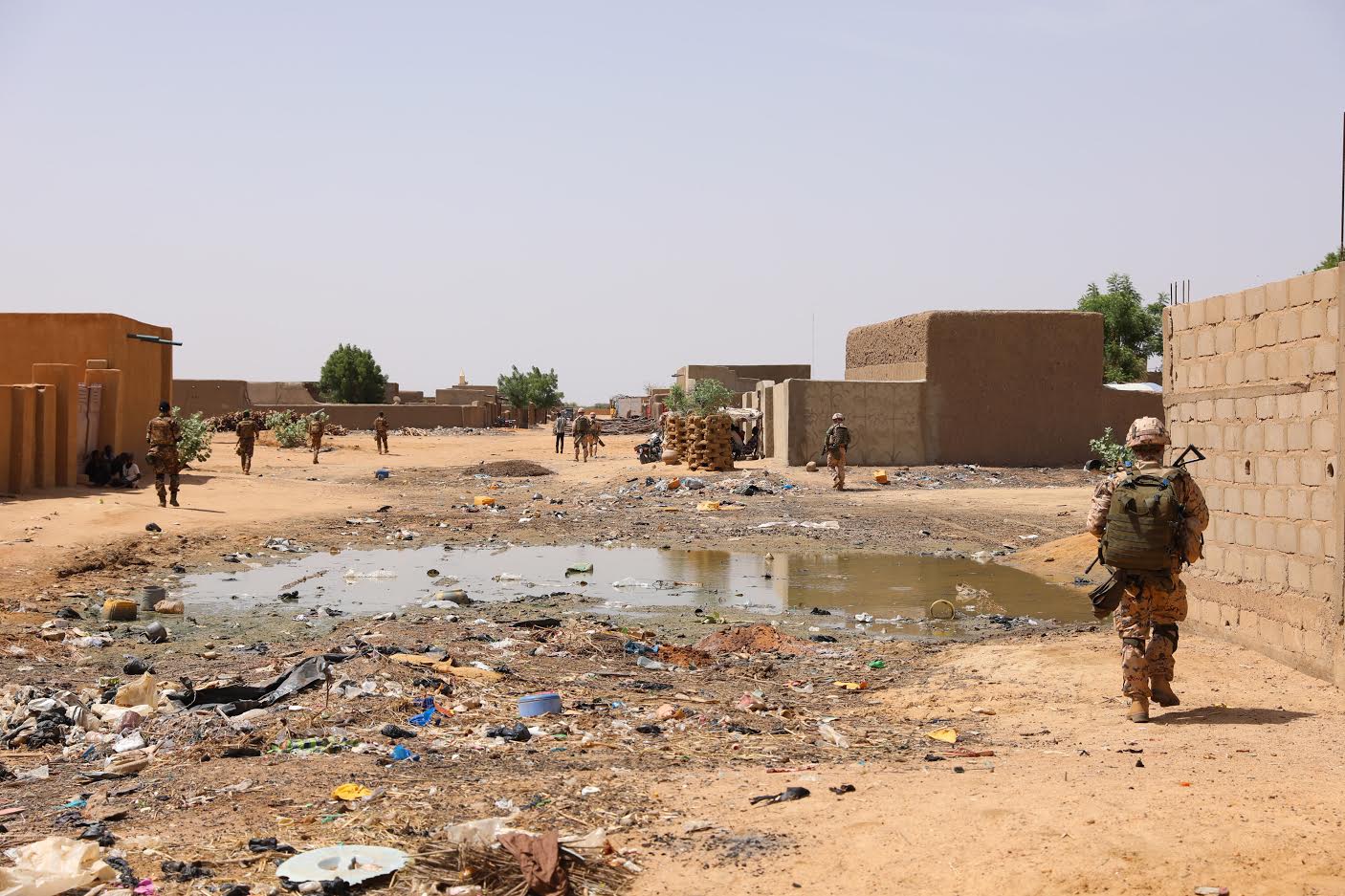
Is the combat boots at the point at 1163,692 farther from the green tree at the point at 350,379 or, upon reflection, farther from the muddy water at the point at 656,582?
the green tree at the point at 350,379

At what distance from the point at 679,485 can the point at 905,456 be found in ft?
18.2

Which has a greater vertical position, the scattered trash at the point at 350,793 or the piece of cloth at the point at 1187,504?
the piece of cloth at the point at 1187,504

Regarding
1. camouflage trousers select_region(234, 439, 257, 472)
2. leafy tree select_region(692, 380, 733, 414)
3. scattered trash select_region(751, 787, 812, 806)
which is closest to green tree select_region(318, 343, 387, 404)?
leafy tree select_region(692, 380, 733, 414)

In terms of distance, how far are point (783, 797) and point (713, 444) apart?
22.0 metres

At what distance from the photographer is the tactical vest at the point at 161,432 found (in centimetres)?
1730

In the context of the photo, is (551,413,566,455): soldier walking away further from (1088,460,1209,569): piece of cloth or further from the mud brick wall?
(1088,460,1209,569): piece of cloth

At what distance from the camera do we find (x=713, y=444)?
26938 millimetres

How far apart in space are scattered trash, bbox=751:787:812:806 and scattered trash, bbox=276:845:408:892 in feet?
4.91

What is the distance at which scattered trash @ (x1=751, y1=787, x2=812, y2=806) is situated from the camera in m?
5.00

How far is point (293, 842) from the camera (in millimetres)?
4512

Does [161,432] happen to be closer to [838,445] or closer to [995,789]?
[838,445]

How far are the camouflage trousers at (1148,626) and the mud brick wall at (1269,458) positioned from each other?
3.98 feet

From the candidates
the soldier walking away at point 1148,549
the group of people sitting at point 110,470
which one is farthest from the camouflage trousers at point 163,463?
the soldier walking away at point 1148,549

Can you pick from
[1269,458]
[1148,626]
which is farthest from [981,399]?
[1148,626]
